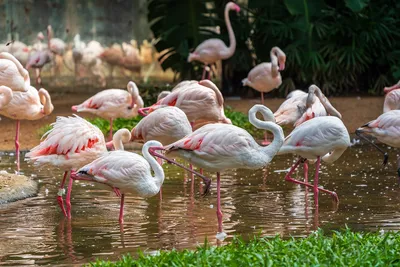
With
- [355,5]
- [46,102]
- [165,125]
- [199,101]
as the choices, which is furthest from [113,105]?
[355,5]

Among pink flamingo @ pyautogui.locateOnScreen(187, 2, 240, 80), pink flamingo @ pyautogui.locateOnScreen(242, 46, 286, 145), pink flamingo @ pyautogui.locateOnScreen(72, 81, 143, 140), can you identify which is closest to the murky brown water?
pink flamingo @ pyautogui.locateOnScreen(72, 81, 143, 140)

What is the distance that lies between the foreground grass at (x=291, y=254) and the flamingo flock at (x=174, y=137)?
1.18 metres

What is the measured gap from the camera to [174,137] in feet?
27.8

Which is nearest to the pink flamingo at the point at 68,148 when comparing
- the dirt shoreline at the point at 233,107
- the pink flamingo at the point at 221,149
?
the pink flamingo at the point at 221,149

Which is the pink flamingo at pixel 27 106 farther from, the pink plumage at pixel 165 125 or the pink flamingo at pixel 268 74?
the pink flamingo at pixel 268 74

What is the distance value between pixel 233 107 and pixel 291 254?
916 centimetres

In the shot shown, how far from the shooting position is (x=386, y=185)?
28.6 feet

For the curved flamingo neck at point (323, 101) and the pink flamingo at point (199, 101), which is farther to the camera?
the pink flamingo at point (199, 101)

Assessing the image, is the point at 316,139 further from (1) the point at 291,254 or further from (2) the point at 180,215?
(1) the point at 291,254

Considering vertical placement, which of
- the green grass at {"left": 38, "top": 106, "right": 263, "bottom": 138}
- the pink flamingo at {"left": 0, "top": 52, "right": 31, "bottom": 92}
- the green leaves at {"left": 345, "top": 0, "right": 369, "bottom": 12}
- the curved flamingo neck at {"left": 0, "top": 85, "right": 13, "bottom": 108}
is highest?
the green leaves at {"left": 345, "top": 0, "right": 369, "bottom": 12}

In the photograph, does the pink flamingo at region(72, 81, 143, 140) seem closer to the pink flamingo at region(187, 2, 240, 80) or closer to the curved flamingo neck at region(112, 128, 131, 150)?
the curved flamingo neck at region(112, 128, 131, 150)

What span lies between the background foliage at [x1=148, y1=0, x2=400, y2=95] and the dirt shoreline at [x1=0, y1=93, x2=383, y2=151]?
66 centimetres

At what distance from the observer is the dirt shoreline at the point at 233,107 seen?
12172 millimetres

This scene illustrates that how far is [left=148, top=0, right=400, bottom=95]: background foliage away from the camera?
15.2 metres
